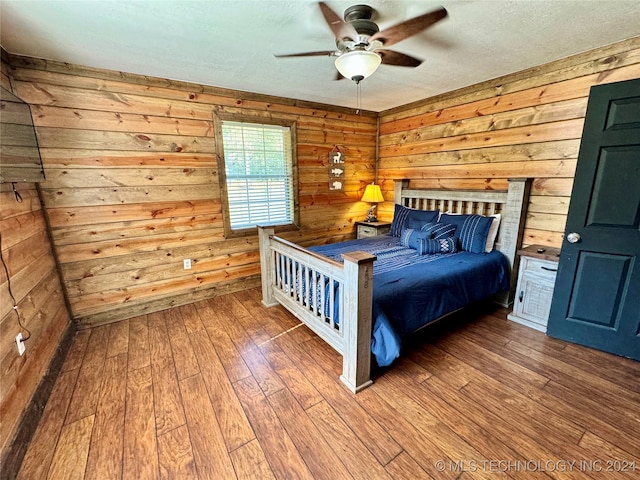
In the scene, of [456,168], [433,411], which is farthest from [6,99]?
[456,168]

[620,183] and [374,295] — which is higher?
[620,183]

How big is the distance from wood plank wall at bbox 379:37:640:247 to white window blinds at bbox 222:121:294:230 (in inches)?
72.9

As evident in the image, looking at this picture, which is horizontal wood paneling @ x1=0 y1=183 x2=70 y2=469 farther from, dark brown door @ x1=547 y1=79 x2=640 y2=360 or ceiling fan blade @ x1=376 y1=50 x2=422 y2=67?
dark brown door @ x1=547 y1=79 x2=640 y2=360

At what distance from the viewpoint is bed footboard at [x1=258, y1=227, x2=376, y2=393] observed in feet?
5.76

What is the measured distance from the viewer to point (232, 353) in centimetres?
232

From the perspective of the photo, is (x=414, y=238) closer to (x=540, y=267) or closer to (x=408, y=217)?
(x=408, y=217)

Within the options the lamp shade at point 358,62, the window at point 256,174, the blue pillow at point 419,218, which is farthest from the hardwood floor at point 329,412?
the lamp shade at point 358,62

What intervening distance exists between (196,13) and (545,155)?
3.17 meters

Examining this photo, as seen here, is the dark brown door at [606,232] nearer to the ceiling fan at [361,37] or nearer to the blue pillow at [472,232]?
the blue pillow at [472,232]

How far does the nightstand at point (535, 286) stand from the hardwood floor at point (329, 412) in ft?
0.68

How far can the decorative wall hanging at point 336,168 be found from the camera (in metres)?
4.05

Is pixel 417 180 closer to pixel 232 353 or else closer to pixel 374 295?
pixel 374 295

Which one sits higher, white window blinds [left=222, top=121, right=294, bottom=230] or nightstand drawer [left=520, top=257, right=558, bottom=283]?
white window blinds [left=222, top=121, right=294, bottom=230]

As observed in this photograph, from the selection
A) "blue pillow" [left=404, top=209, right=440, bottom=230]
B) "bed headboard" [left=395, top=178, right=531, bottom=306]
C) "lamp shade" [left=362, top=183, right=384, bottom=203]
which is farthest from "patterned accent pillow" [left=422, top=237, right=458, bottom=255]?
"lamp shade" [left=362, top=183, right=384, bottom=203]
